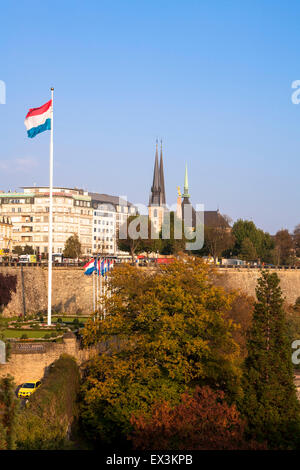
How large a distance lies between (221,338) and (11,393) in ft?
58.8

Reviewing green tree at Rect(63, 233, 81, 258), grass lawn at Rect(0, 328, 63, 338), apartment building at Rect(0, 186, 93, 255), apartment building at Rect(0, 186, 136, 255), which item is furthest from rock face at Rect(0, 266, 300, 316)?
apartment building at Rect(0, 186, 93, 255)

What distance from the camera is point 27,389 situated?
113 feet

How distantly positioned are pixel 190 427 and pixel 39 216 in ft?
374

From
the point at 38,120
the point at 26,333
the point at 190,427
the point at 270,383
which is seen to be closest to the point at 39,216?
the point at 26,333

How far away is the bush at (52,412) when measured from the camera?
23328 mm

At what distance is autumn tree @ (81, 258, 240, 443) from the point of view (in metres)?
30.8

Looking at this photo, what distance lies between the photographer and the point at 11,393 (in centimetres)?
1842

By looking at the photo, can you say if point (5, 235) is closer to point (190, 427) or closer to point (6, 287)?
point (6, 287)

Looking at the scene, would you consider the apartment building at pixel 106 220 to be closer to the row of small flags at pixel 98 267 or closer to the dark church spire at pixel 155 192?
the dark church spire at pixel 155 192

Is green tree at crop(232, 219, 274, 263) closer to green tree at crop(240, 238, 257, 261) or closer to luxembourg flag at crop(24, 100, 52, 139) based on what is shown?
green tree at crop(240, 238, 257, 261)

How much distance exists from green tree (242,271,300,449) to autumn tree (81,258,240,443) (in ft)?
3.79
